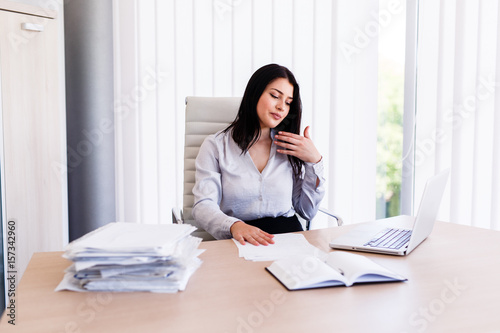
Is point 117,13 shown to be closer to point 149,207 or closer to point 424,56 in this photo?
point 149,207

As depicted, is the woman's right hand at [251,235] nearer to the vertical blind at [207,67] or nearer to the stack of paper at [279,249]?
the stack of paper at [279,249]

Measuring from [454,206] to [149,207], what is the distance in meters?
1.81

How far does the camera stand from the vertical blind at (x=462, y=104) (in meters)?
2.36

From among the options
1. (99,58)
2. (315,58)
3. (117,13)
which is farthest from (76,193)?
(315,58)

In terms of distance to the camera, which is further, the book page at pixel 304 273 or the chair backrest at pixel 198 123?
the chair backrest at pixel 198 123

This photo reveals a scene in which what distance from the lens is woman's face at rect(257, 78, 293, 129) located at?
1.90m

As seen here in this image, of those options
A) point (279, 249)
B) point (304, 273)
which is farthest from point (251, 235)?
point (304, 273)

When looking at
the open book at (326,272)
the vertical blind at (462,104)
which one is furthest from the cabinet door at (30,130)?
the vertical blind at (462,104)

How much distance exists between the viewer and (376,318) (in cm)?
87

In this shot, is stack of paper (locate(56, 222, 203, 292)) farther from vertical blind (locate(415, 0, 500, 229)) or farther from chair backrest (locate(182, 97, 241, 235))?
vertical blind (locate(415, 0, 500, 229))

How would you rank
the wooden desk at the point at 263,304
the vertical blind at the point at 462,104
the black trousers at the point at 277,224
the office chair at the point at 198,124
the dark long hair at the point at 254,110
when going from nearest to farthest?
the wooden desk at the point at 263,304, the black trousers at the point at 277,224, the dark long hair at the point at 254,110, the office chair at the point at 198,124, the vertical blind at the point at 462,104

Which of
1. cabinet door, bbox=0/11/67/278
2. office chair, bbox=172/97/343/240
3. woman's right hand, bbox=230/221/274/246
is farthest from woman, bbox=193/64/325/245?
cabinet door, bbox=0/11/67/278

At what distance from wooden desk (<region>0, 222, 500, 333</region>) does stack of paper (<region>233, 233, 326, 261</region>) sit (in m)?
0.06

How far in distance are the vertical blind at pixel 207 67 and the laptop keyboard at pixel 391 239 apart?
1400 millimetres
